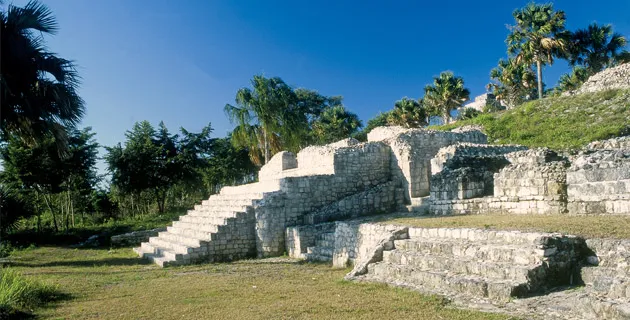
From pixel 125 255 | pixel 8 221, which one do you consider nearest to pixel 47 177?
pixel 8 221

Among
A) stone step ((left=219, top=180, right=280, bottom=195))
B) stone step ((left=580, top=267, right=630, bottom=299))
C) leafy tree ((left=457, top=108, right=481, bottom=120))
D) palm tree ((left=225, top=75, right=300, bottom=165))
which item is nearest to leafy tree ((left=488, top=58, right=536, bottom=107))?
leafy tree ((left=457, top=108, right=481, bottom=120))

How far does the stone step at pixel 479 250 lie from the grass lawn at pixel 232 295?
3.70ft

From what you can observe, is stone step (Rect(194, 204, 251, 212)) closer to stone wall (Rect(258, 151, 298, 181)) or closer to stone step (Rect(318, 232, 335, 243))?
stone step (Rect(318, 232, 335, 243))

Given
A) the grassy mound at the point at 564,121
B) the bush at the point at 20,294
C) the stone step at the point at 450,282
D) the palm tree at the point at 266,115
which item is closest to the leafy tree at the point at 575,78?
the grassy mound at the point at 564,121

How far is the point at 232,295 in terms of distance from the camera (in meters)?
7.64

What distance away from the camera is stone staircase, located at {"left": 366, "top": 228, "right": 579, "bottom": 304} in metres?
5.77

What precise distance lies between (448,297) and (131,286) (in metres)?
6.51

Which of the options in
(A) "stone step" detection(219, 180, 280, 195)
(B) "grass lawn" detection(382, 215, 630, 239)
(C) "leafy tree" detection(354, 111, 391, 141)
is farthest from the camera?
(C) "leafy tree" detection(354, 111, 391, 141)

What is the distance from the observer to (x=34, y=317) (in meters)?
6.75

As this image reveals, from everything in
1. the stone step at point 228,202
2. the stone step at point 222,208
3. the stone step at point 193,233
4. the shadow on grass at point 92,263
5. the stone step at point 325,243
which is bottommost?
the shadow on grass at point 92,263

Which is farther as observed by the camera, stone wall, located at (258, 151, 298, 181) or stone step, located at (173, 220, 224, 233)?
stone wall, located at (258, 151, 298, 181)

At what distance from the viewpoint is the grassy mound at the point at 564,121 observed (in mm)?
19516

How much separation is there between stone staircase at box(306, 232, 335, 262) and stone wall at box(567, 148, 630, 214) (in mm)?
5576

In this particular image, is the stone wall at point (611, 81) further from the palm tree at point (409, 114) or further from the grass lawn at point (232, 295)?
the grass lawn at point (232, 295)
